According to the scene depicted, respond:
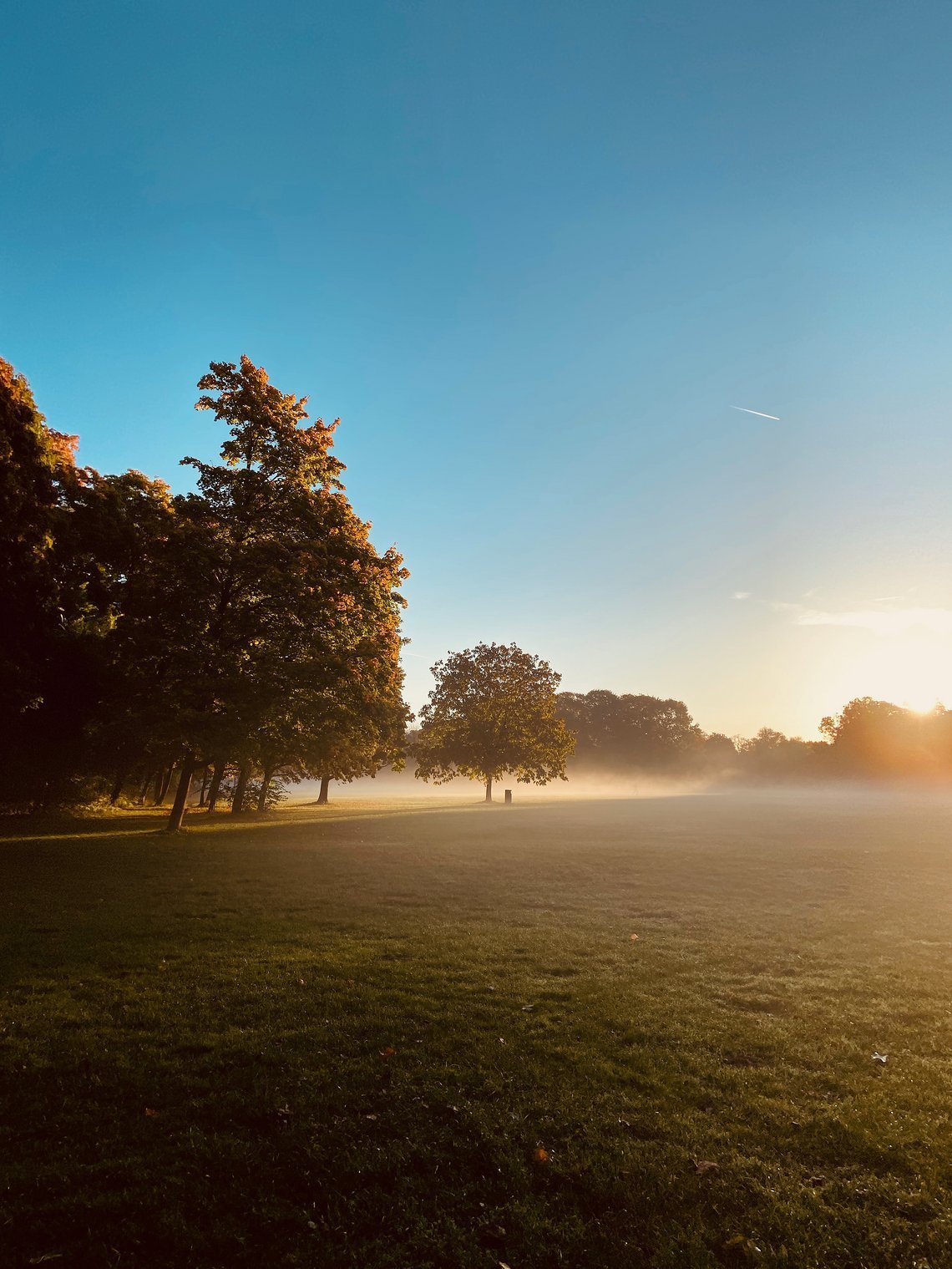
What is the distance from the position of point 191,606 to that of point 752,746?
6478 inches

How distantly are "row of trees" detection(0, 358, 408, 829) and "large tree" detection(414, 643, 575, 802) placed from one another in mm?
30039

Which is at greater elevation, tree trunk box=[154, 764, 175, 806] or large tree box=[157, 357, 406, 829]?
large tree box=[157, 357, 406, 829]

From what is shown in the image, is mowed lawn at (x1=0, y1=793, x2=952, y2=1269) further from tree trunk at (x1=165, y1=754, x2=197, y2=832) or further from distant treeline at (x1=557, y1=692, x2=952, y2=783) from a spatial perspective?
distant treeline at (x1=557, y1=692, x2=952, y2=783)

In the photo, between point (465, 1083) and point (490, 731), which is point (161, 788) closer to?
point (490, 731)

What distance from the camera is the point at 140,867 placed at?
20656 millimetres

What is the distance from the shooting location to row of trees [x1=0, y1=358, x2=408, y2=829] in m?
25.7

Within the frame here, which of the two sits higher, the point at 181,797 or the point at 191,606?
the point at 191,606

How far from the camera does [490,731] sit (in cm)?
6222

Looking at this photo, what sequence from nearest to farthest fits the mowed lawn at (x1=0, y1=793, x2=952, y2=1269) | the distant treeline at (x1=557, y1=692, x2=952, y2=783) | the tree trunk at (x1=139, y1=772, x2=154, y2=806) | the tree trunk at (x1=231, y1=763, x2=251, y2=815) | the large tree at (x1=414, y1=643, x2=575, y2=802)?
the mowed lawn at (x1=0, y1=793, x2=952, y2=1269) < the tree trunk at (x1=231, y1=763, x2=251, y2=815) < the tree trunk at (x1=139, y1=772, x2=154, y2=806) < the large tree at (x1=414, y1=643, x2=575, y2=802) < the distant treeline at (x1=557, y1=692, x2=952, y2=783)

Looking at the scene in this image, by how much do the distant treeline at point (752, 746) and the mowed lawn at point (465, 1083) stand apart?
11471cm

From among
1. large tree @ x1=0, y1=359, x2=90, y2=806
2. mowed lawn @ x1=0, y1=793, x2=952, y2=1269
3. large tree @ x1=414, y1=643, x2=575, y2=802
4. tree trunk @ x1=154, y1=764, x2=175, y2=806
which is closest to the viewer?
mowed lawn @ x1=0, y1=793, x2=952, y2=1269

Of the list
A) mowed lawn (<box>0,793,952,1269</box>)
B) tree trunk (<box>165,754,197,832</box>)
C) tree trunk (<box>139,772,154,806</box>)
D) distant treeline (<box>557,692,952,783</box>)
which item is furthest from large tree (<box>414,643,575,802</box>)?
distant treeline (<box>557,692,952,783</box>)

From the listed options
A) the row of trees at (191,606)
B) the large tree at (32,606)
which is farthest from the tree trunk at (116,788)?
the large tree at (32,606)

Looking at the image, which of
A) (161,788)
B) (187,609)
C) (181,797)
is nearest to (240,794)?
(161,788)
